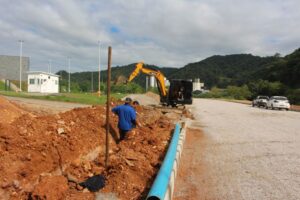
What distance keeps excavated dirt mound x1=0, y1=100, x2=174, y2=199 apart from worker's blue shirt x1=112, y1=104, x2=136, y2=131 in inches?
31.3

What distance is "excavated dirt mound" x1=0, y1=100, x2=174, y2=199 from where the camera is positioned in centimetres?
590

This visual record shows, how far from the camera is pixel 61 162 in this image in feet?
22.9

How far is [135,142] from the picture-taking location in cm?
1019

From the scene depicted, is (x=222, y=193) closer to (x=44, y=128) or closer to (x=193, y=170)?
(x=193, y=170)

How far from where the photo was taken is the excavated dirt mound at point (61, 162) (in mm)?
5898

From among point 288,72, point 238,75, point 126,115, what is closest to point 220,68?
point 238,75

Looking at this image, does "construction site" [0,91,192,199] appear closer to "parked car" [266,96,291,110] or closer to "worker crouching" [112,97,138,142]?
"worker crouching" [112,97,138,142]

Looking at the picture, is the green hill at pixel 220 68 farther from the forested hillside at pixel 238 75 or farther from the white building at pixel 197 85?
the white building at pixel 197 85

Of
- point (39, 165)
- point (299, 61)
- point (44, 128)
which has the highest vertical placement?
point (299, 61)

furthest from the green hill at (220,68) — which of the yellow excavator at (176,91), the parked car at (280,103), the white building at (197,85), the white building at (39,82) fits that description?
the yellow excavator at (176,91)

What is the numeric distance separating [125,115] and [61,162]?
3.53 metres

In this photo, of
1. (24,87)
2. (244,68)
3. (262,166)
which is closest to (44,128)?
(262,166)

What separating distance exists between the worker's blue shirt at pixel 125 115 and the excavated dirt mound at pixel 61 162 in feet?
2.61

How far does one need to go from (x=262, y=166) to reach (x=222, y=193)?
278 centimetres
